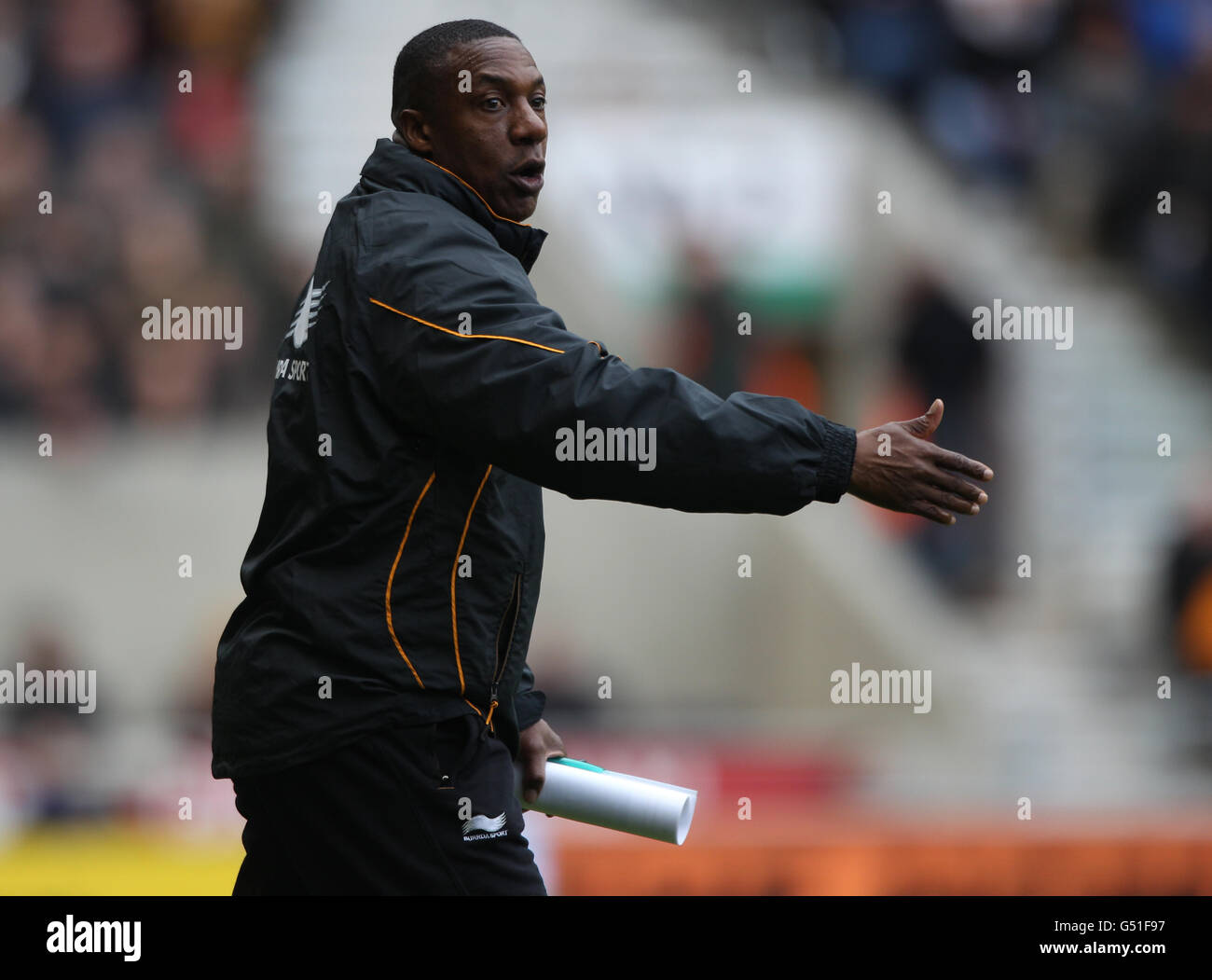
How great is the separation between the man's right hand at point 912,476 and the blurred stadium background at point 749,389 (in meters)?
4.40

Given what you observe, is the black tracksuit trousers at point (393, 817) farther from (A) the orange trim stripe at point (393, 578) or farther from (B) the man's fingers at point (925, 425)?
(B) the man's fingers at point (925, 425)

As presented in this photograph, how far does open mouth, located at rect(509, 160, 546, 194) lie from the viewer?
3.72m

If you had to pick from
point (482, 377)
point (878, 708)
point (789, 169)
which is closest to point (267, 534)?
point (482, 377)

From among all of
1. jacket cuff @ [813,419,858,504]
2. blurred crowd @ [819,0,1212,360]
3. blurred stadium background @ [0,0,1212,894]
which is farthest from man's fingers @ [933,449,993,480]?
blurred crowd @ [819,0,1212,360]

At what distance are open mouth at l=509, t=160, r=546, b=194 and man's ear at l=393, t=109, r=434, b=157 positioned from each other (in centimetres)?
18

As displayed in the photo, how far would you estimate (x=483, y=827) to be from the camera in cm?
351

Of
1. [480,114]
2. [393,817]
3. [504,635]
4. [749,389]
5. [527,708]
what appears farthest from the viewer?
[749,389]

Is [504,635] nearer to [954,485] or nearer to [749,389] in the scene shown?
[954,485]

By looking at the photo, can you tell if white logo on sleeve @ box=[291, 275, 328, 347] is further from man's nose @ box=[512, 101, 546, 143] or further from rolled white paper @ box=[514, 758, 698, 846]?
rolled white paper @ box=[514, 758, 698, 846]

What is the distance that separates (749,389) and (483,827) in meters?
7.32

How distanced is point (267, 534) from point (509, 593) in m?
0.48

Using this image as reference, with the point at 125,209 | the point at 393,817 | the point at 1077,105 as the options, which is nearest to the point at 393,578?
the point at 393,817

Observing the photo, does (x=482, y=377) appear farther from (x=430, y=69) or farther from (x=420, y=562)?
(x=430, y=69)
